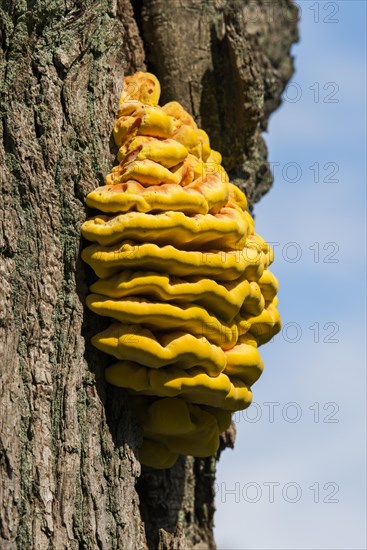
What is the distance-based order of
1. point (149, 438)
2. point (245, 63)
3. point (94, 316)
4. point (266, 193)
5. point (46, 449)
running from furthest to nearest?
1. point (266, 193)
2. point (245, 63)
3. point (149, 438)
4. point (94, 316)
5. point (46, 449)

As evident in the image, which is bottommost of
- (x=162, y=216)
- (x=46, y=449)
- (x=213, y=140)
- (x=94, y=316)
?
(x=46, y=449)

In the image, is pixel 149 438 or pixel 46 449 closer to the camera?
pixel 46 449

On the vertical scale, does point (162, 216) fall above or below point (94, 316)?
above

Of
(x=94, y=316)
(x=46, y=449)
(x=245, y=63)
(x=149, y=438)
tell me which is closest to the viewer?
(x=46, y=449)

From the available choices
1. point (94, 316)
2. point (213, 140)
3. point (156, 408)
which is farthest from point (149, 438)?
point (213, 140)

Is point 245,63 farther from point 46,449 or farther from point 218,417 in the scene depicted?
point 46,449

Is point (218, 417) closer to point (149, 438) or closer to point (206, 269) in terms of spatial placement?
point (149, 438)
